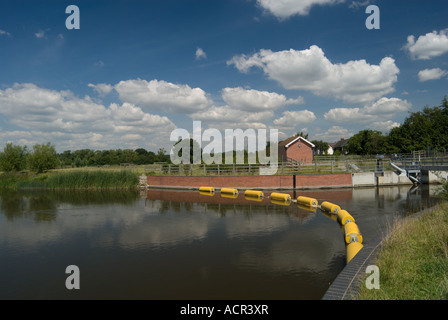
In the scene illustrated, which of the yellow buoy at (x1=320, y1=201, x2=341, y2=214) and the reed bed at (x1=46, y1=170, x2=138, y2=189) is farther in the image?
the reed bed at (x1=46, y1=170, x2=138, y2=189)

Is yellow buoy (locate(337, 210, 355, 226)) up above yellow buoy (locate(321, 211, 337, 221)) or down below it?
above

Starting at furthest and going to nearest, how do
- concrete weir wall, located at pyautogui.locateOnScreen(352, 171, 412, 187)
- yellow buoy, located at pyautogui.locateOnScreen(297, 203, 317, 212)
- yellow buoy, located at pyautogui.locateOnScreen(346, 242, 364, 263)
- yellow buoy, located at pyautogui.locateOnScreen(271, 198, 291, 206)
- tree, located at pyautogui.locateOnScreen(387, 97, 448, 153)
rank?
tree, located at pyautogui.locateOnScreen(387, 97, 448, 153)
concrete weir wall, located at pyautogui.locateOnScreen(352, 171, 412, 187)
yellow buoy, located at pyautogui.locateOnScreen(271, 198, 291, 206)
yellow buoy, located at pyautogui.locateOnScreen(297, 203, 317, 212)
yellow buoy, located at pyautogui.locateOnScreen(346, 242, 364, 263)

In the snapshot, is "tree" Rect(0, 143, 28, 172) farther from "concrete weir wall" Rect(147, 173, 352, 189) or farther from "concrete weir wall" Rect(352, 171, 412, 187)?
"concrete weir wall" Rect(352, 171, 412, 187)

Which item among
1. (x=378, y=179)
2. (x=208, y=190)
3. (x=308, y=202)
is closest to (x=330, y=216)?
(x=308, y=202)

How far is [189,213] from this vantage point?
16953mm

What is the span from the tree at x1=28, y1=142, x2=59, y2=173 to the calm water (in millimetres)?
29826

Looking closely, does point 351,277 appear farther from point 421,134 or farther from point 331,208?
point 421,134

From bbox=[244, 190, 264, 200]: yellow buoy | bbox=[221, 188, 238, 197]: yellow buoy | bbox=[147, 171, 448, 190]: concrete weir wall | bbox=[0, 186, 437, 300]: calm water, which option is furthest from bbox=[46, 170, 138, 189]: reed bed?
bbox=[244, 190, 264, 200]: yellow buoy

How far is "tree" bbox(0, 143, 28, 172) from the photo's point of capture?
1759 inches

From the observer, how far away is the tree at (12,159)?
44.7 meters
